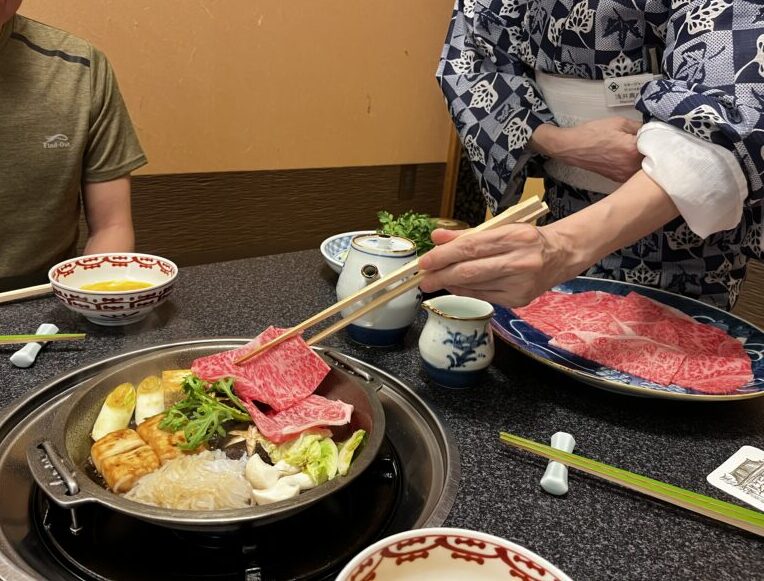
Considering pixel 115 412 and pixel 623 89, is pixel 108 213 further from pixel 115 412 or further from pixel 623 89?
pixel 623 89

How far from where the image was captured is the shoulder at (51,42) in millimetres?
1905

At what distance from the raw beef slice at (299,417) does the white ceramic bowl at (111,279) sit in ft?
1.45

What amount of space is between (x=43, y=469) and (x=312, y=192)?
128 inches

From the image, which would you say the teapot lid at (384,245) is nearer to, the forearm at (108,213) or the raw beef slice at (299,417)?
the raw beef slice at (299,417)

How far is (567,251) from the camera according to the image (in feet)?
3.50

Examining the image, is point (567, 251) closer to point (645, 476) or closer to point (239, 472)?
point (645, 476)

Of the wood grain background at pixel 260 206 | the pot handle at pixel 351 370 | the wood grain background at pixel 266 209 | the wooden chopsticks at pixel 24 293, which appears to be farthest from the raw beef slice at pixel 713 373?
the wood grain background at pixel 260 206

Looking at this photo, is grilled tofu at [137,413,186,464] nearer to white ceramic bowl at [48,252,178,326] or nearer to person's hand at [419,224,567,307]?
white ceramic bowl at [48,252,178,326]

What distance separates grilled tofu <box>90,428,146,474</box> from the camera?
2.90ft

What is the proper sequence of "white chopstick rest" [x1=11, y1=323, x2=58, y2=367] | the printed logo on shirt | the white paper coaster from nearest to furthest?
1. the white paper coaster
2. "white chopstick rest" [x1=11, y1=323, x2=58, y2=367]
3. the printed logo on shirt

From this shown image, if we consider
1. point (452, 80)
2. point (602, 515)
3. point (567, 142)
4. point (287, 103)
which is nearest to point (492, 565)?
point (602, 515)

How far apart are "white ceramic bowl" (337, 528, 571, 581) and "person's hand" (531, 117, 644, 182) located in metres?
1.06

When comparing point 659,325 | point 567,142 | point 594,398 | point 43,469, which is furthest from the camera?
point 567,142

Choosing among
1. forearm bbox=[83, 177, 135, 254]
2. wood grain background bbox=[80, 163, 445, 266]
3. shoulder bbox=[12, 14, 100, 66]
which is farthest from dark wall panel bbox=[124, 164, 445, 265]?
shoulder bbox=[12, 14, 100, 66]
